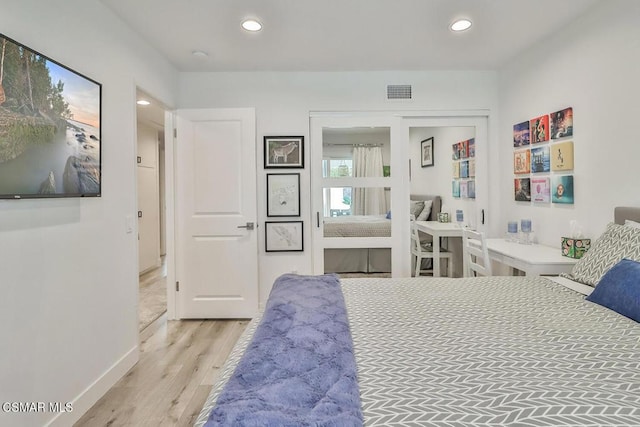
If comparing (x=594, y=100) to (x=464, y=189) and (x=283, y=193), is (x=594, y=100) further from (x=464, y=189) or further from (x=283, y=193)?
(x=283, y=193)

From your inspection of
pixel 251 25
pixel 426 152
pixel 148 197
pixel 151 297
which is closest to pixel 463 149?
pixel 426 152

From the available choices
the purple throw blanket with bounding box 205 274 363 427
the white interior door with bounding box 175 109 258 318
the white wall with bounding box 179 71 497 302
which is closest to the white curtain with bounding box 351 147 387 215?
the white wall with bounding box 179 71 497 302

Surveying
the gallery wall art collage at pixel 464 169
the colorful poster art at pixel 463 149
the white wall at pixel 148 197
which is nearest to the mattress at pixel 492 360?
the gallery wall art collage at pixel 464 169

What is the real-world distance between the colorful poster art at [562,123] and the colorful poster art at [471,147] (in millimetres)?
947

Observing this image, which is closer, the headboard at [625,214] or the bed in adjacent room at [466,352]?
the bed in adjacent room at [466,352]

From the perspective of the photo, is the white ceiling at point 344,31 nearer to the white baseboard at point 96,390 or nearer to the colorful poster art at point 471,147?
the colorful poster art at point 471,147

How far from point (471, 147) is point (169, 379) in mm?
3578

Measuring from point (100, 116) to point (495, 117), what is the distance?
3.58m

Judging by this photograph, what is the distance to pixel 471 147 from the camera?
3.88m

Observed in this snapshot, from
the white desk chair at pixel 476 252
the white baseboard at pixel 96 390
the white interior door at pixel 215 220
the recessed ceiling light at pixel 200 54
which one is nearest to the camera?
the white baseboard at pixel 96 390

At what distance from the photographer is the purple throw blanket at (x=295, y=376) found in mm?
840

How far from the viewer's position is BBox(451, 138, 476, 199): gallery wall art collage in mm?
3891

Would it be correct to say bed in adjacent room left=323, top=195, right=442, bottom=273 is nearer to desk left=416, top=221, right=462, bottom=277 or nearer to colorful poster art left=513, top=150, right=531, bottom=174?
desk left=416, top=221, right=462, bottom=277

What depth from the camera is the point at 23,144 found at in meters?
1.59
